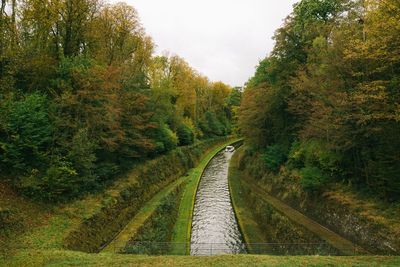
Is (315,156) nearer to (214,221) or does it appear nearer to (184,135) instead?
(214,221)

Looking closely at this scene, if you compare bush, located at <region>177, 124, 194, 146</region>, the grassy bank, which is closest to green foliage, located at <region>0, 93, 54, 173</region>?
the grassy bank

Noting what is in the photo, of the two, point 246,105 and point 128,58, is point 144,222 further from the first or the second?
point 246,105

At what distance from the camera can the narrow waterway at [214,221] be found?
67.7 feet

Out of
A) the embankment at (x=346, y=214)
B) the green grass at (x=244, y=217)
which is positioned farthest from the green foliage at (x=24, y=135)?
the embankment at (x=346, y=214)

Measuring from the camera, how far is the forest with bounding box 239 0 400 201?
15203 millimetres

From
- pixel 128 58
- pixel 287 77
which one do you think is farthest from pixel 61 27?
pixel 287 77

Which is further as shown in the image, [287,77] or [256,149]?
[256,149]

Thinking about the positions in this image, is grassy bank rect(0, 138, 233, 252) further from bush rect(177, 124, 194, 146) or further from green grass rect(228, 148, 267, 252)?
bush rect(177, 124, 194, 146)

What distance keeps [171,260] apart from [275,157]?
1951 centimetres

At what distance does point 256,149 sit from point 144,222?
21954 millimetres

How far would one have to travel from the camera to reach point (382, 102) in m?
15.0

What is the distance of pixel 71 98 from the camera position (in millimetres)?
19969

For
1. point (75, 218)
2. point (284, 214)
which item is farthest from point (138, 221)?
point (284, 214)

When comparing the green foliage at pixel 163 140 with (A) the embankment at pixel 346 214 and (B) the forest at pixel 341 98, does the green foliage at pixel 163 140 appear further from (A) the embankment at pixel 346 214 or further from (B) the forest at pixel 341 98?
(A) the embankment at pixel 346 214
